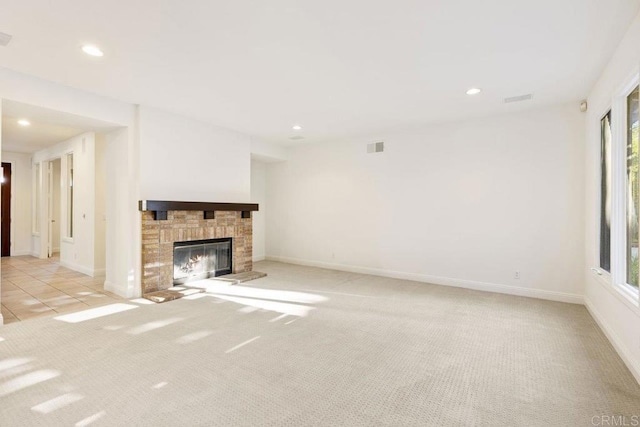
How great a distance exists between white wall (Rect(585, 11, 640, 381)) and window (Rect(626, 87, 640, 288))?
0.18 metres

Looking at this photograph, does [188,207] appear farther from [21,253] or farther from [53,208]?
[21,253]

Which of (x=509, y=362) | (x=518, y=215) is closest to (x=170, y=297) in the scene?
(x=509, y=362)

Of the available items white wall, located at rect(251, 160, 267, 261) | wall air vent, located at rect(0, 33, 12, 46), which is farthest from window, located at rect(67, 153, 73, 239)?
wall air vent, located at rect(0, 33, 12, 46)

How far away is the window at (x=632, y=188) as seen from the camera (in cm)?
272

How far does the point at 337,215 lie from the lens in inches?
262

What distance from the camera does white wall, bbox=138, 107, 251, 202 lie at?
4605 millimetres

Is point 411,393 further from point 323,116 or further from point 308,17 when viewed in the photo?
point 323,116

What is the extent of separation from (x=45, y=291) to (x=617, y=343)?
6.89 meters

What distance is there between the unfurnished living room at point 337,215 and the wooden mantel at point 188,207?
1.6 inches

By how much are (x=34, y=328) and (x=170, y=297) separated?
1.40 m

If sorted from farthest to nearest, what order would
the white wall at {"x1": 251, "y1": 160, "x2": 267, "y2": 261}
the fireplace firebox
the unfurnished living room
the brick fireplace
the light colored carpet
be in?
the white wall at {"x1": 251, "y1": 160, "x2": 267, "y2": 261} < the fireplace firebox < the brick fireplace < the unfurnished living room < the light colored carpet

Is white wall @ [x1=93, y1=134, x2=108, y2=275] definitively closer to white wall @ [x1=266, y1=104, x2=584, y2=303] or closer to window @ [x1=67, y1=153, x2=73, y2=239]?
window @ [x1=67, y1=153, x2=73, y2=239]

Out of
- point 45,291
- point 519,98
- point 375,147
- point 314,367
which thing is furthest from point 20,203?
point 519,98

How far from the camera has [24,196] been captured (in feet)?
26.4
